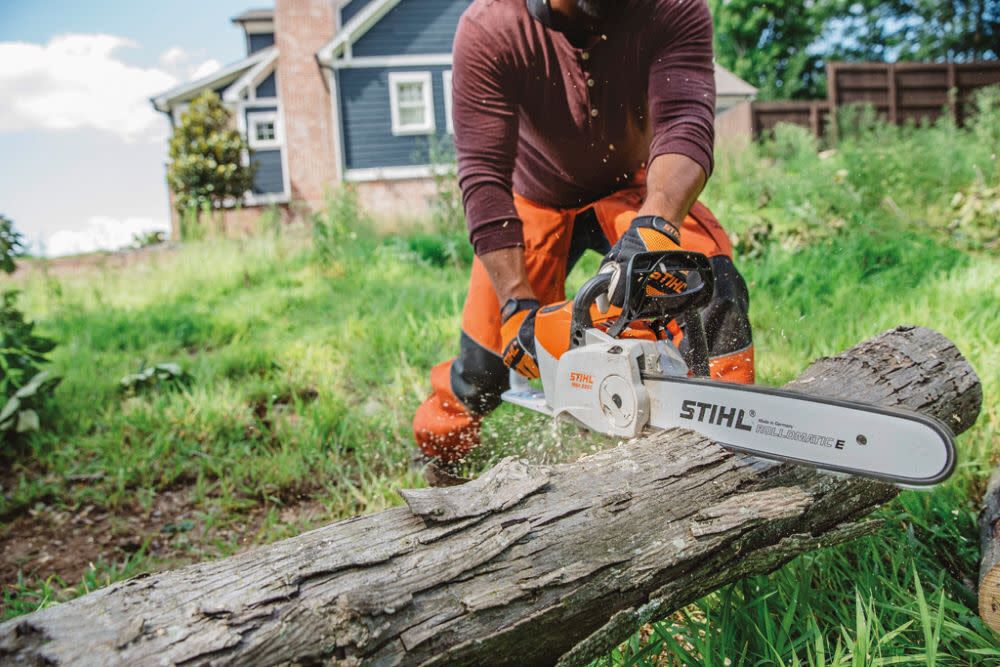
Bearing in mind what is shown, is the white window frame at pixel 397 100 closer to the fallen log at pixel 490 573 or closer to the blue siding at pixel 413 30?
the blue siding at pixel 413 30

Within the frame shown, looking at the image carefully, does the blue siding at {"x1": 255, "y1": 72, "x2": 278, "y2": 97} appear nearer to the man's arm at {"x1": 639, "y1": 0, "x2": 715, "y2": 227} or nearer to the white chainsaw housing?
the man's arm at {"x1": 639, "y1": 0, "x2": 715, "y2": 227}

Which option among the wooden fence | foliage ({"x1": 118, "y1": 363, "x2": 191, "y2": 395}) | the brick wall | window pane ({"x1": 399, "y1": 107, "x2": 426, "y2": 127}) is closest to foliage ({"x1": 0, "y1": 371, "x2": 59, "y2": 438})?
foliage ({"x1": 118, "y1": 363, "x2": 191, "y2": 395})

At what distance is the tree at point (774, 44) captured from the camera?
26656 millimetres

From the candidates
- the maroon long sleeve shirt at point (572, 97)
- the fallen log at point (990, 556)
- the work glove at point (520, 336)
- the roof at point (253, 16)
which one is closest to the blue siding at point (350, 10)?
the roof at point (253, 16)

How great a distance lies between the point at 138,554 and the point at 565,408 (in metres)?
1.52

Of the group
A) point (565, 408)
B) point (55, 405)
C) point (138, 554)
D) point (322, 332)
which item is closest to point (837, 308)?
point (565, 408)

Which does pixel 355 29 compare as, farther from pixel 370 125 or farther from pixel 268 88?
pixel 268 88

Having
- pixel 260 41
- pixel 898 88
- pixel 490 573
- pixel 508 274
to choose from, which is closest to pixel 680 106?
pixel 508 274

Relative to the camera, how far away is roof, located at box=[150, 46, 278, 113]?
1692cm

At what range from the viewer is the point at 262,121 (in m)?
Result: 17.5

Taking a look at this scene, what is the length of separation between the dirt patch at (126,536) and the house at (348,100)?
12972 mm

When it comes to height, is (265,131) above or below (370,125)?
above

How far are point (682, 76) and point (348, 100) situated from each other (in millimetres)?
15068

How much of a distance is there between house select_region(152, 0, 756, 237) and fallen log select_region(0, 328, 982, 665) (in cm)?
1432
